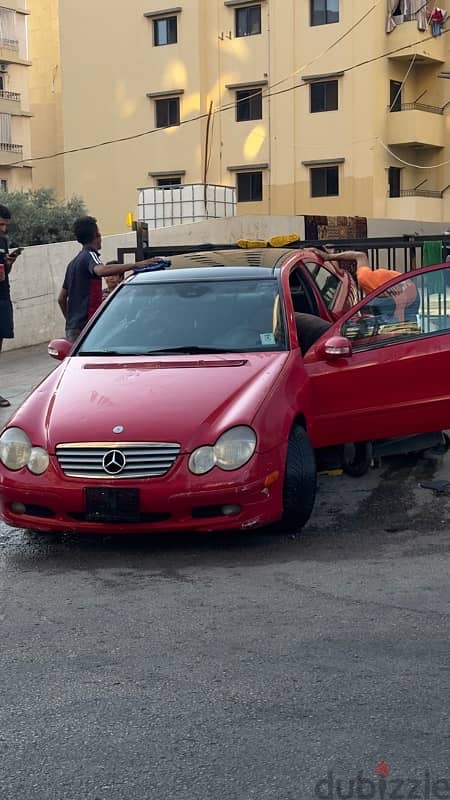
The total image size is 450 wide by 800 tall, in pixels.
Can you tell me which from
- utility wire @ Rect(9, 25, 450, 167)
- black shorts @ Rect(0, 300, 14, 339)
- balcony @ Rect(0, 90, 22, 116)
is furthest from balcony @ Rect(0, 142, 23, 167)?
black shorts @ Rect(0, 300, 14, 339)

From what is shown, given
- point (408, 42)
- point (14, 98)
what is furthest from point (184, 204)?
point (14, 98)

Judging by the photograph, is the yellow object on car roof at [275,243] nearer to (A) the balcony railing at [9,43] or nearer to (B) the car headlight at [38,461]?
(B) the car headlight at [38,461]

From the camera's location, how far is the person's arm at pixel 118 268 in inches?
336

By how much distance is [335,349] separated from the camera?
719cm

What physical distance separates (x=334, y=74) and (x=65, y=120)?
12.0 metres

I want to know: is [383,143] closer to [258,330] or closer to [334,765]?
[258,330]

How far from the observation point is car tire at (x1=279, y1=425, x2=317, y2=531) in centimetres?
634

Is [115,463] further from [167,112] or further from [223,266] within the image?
[167,112]

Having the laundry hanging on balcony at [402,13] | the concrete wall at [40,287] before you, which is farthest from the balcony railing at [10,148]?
the concrete wall at [40,287]

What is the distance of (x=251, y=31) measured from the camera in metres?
40.6

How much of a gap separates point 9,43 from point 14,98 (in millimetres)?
2513

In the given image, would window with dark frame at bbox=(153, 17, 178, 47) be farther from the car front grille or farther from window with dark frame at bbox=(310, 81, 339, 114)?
the car front grille

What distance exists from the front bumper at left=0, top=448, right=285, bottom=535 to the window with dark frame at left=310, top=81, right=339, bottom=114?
35172 millimetres

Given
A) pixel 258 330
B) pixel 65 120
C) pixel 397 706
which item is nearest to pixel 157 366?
pixel 258 330
